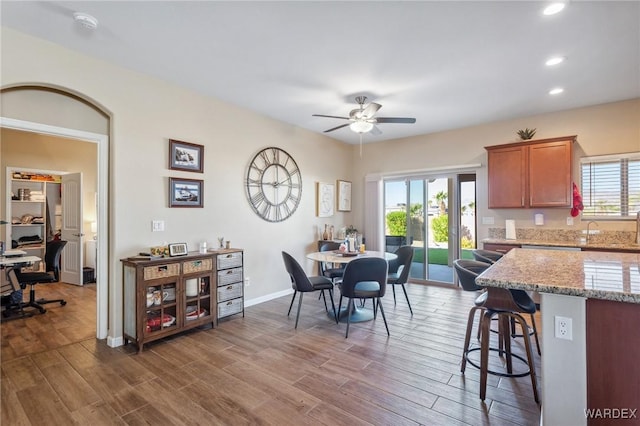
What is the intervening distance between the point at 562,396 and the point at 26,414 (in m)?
3.19

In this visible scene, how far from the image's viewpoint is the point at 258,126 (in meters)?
4.55

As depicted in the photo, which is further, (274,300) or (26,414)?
(274,300)

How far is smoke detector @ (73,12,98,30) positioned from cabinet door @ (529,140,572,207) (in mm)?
5292

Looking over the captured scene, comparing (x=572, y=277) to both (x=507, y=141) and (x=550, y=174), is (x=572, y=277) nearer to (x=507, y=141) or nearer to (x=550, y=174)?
(x=550, y=174)

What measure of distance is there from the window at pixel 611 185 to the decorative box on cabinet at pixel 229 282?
485 cm

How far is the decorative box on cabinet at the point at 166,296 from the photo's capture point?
2.92m

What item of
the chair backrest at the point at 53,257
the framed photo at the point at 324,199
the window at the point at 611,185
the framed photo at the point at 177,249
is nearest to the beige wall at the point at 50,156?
the chair backrest at the point at 53,257

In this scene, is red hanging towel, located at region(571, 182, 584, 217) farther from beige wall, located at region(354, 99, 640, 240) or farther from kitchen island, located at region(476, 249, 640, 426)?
kitchen island, located at region(476, 249, 640, 426)

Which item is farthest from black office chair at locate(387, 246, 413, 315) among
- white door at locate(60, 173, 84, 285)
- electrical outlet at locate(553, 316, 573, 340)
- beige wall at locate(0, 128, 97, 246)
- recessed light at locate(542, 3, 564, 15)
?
beige wall at locate(0, 128, 97, 246)

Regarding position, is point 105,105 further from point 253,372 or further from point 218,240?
point 253,372

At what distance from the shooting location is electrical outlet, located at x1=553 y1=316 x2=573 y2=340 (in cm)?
149

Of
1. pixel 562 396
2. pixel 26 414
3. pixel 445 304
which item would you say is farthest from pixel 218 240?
pixel 562 396

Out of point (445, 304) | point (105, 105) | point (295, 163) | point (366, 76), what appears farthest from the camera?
point (295, 163)

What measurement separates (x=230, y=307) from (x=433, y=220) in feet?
12.8
